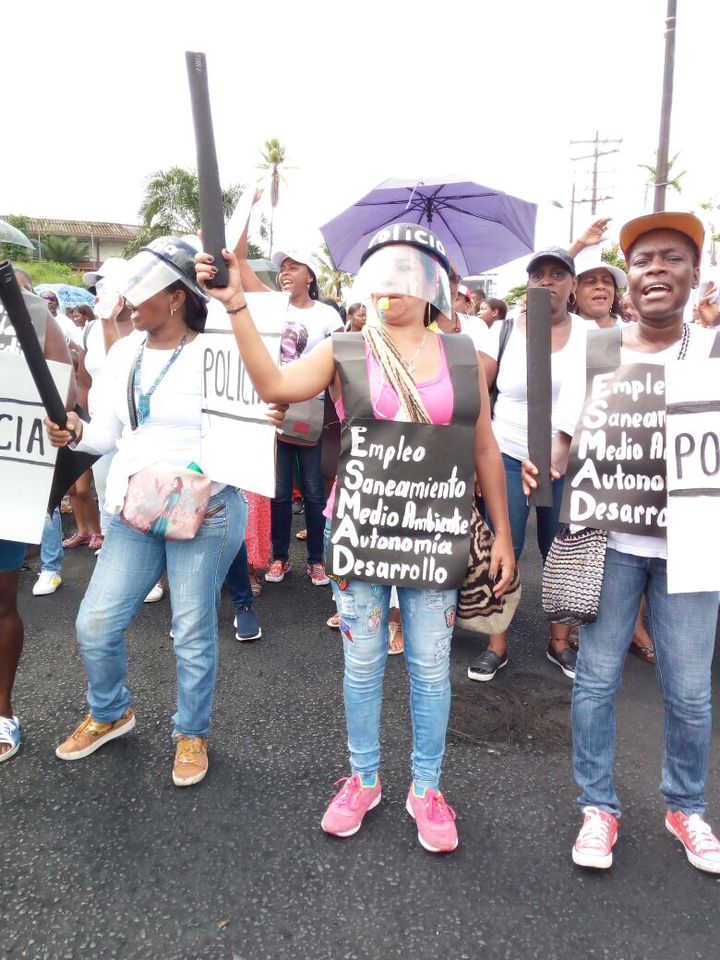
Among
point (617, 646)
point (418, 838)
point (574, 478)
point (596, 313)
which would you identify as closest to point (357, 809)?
point (418, 838)

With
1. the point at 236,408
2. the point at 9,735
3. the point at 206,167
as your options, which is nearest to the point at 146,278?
the point at 236,408

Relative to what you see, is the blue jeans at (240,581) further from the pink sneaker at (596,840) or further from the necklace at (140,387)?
the pink sneaker at (596,840)

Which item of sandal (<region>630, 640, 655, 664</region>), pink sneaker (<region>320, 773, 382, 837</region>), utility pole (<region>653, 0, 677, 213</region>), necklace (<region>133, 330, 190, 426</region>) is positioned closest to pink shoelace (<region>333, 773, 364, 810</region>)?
pink sneaker (<region>320, 773, 382, 837</region>)

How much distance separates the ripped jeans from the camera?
218 cm

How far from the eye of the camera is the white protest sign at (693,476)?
1973 mm

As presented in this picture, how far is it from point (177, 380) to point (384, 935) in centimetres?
194

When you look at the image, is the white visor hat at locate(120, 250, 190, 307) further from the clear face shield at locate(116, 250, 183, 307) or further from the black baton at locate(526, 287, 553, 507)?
the black baton at locate(526, 287, 553, 507)

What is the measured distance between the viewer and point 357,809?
7.73 feet

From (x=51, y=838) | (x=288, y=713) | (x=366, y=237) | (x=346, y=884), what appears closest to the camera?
(x=346, y=884)

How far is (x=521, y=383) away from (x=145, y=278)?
6.13ft

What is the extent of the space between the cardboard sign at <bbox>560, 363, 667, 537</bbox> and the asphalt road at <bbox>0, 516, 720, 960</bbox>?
46.0 inches

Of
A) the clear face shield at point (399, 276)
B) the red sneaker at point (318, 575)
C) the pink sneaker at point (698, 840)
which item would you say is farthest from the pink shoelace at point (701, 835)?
the red sneaker at point (318, 575)

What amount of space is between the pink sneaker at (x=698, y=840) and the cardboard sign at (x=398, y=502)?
A: 118cm

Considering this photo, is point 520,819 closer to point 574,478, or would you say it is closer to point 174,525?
point 574,478
